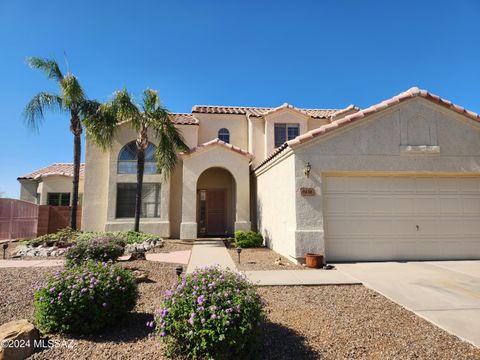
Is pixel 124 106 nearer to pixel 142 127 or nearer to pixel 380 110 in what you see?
pixel 142 127

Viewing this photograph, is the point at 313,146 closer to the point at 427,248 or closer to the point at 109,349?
the point at 427,248

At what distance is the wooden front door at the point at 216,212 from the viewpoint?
18.1 meters

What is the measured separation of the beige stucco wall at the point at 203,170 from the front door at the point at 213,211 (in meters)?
2.88

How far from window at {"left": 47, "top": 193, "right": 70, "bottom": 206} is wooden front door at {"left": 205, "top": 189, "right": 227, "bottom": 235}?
1030cm

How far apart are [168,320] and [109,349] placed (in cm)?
110

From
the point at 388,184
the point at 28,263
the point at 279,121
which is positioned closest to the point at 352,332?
the point at 388,184

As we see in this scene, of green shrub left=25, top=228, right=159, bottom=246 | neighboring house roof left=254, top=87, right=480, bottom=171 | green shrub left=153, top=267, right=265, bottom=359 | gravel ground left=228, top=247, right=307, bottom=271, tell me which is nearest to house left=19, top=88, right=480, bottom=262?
neighboring house roof left=254, top=87, right=480, bottom=171

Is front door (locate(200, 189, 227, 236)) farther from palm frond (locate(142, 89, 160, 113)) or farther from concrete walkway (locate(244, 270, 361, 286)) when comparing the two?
concrete walkway (locate(244, 270, 361, 286))

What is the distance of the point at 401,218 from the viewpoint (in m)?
9.66

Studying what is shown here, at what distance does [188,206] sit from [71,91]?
7960 mm

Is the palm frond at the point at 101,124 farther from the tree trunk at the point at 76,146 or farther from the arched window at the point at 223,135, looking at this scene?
the arched window at the point at 223,135

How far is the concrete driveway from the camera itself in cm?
475

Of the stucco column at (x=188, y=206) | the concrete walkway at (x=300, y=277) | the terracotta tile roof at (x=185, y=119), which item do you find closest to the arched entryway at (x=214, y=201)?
the stucco column at (x=188, y=206)

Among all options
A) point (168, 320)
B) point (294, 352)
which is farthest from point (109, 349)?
point (294, 352)
